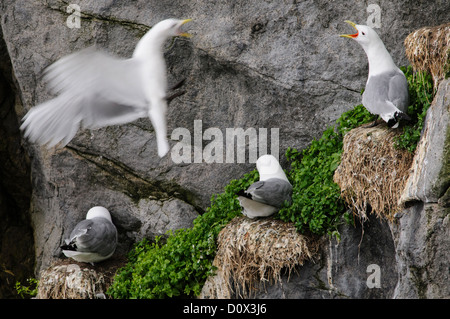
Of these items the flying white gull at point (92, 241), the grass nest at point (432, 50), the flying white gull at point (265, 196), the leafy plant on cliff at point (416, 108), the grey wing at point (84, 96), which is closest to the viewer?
the grey wing at point (84, 96)

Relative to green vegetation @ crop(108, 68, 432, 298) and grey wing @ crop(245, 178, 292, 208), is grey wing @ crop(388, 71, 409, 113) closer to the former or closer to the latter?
green vegetation @ crop(108, 68, 432, 298)

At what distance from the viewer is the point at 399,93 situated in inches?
210

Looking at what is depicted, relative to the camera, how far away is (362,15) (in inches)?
262

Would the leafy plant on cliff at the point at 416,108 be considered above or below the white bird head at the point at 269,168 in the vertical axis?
above

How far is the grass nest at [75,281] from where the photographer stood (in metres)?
6.43

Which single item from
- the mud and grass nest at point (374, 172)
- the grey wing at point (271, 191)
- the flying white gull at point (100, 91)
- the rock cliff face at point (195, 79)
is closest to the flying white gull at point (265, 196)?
the grey wing at point (271, 191)

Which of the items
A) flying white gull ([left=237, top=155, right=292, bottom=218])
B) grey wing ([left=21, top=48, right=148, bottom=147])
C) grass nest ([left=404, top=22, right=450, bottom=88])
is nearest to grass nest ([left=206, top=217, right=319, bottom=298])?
flying white gull ([left=237, top=155, right=292, bottom=218])

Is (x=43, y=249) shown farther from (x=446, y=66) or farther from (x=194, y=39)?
(x=446, y=66)

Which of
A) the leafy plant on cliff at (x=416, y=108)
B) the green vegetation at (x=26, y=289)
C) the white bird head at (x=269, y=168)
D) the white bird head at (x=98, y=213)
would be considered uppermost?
the leafy plant on cliff at (x=416, y=108)

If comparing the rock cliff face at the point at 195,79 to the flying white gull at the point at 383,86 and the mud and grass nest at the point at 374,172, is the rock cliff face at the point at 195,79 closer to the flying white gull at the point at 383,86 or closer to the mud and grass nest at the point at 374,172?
the flying white gull at the point at 383,86

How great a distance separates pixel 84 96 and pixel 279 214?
6.24 ft

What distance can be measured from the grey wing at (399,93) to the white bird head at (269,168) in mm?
1274
